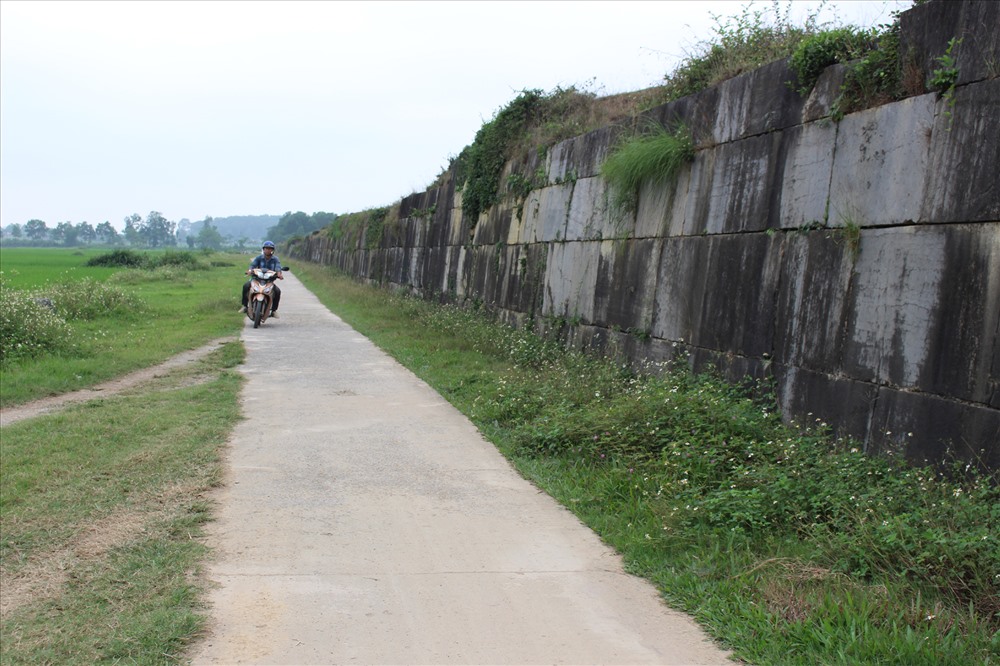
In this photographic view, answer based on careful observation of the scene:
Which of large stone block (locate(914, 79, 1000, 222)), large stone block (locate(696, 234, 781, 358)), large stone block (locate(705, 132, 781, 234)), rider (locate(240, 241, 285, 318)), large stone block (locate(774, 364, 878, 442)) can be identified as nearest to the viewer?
large stone block (locate(914, 79, 1000, 222))

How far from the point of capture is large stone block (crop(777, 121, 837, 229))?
Result: 5.29 meters

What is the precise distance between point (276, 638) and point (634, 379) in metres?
4.68

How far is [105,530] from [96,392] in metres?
4.66

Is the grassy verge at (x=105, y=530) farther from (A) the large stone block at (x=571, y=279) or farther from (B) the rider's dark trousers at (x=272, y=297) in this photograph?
(B) the rider's dark trousers at (x=272, y=297)

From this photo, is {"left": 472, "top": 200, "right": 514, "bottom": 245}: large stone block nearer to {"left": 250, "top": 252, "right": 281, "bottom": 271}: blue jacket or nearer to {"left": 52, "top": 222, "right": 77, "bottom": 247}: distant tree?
{"left": 250, "top": 252, "right": 281, "bottom": 271}: blue jacket

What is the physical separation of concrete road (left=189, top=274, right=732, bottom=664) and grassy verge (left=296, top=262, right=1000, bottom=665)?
211 mm

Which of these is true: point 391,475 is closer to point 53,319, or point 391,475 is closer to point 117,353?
point 117,353

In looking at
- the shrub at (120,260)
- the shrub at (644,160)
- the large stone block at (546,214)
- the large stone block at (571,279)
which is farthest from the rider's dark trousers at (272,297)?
the shrub at (120,260)

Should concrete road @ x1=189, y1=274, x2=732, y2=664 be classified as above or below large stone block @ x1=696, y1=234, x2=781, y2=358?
below

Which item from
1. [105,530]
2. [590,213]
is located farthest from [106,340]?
[105,530]

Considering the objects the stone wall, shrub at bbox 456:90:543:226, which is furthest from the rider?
the stone wall

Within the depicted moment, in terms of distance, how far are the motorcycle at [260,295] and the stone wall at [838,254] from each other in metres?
7.88

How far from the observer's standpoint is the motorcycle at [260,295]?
14.9 meters

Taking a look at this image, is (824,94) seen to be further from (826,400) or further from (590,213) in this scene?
(590,213)
